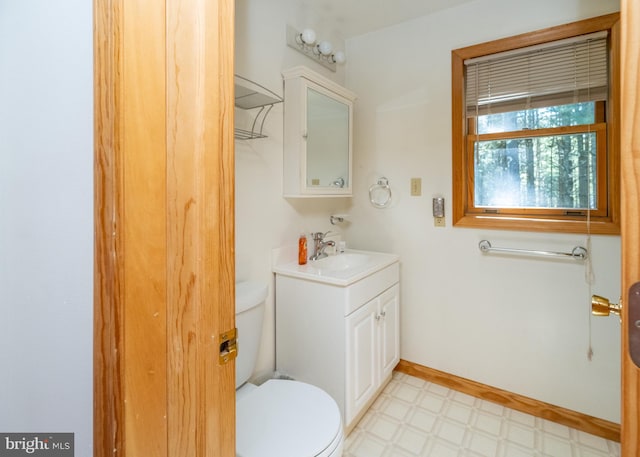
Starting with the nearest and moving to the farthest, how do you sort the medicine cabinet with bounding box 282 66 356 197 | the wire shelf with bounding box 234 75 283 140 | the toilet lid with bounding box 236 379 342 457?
the toilet lid with bounding box 236 379 342 457
the wire shelf with bounding box 234 75 283 140
the medicine cabinet with bounding box 282 66 356 197

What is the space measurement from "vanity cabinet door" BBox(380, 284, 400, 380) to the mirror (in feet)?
2.55

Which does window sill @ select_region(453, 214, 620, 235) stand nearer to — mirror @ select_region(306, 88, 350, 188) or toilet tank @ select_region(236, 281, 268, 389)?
mirror @ select_region(306, 88, 350, 188)

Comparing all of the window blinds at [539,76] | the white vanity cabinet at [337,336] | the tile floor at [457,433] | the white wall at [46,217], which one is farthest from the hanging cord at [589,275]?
the white wall at [46,217]

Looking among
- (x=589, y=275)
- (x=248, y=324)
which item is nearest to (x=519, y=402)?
(x=589, y=275)

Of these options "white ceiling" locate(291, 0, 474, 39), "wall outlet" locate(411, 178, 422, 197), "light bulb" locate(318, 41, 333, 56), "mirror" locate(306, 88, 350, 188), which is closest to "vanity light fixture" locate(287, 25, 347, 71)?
"light bulb" locate(318, 41, 333, 56)

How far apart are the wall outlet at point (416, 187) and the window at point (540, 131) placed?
0.23m

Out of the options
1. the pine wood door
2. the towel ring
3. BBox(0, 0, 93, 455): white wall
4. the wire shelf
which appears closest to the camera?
the pine wood door

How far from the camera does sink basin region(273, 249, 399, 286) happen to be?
5.10ft

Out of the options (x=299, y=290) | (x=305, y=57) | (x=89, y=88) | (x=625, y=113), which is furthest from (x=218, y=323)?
(x=305, y=57)

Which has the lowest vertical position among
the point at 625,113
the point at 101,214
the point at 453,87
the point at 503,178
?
the point at 101,214

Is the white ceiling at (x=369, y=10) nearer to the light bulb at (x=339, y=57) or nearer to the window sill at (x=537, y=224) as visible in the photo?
the light bulb at (x=339, y=57)

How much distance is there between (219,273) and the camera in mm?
602

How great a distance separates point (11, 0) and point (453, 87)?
1978 mm

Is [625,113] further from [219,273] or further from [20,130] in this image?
[20,130]
